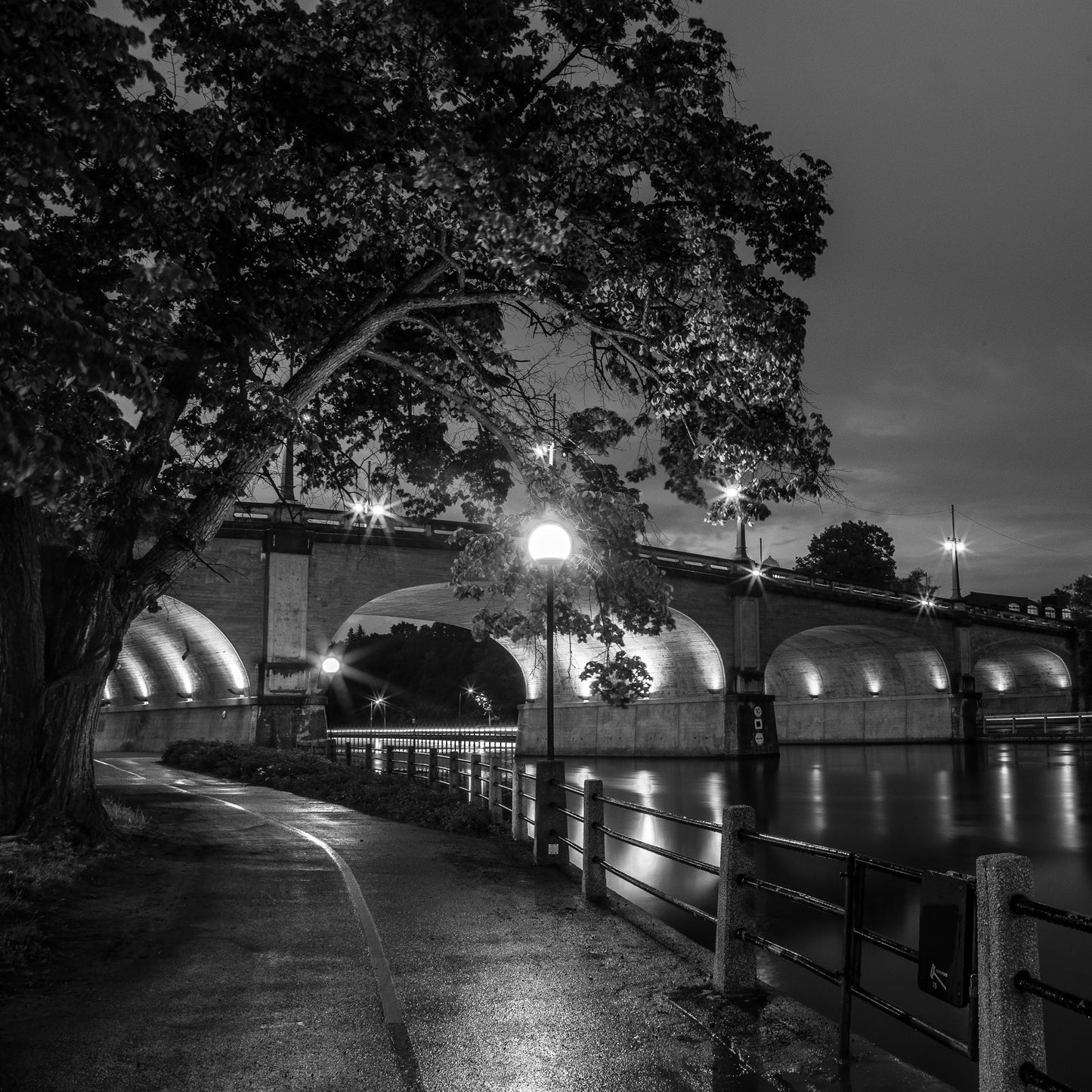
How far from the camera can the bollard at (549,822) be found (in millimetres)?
11664

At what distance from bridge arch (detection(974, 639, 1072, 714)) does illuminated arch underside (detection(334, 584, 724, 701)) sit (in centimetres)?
2685

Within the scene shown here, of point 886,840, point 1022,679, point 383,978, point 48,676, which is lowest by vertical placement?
point 886,840

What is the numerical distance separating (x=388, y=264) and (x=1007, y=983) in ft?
37.4

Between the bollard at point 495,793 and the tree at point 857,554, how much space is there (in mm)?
87149

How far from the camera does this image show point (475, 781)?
1722 cm

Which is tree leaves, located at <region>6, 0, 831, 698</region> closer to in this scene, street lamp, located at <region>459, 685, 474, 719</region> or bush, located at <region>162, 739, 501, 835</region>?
bush, located at <region>162, 739, 501, 835</region>

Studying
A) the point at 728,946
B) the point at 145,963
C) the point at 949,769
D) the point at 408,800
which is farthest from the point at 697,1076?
the point at 949,769

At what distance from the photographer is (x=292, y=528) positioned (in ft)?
121

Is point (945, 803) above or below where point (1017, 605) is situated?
below

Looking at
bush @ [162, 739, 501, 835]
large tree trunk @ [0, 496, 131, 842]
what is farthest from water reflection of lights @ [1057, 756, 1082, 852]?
large tree trunk @ [0, 496, 131, 842]

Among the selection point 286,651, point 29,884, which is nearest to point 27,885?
point 29,884

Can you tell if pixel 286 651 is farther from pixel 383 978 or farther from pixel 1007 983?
pixel 1007 983

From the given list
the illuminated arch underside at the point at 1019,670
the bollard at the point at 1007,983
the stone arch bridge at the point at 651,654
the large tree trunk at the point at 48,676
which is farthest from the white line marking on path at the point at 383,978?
the illuminated arch underside at the point at 1019,670

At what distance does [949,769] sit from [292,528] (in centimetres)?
2689
